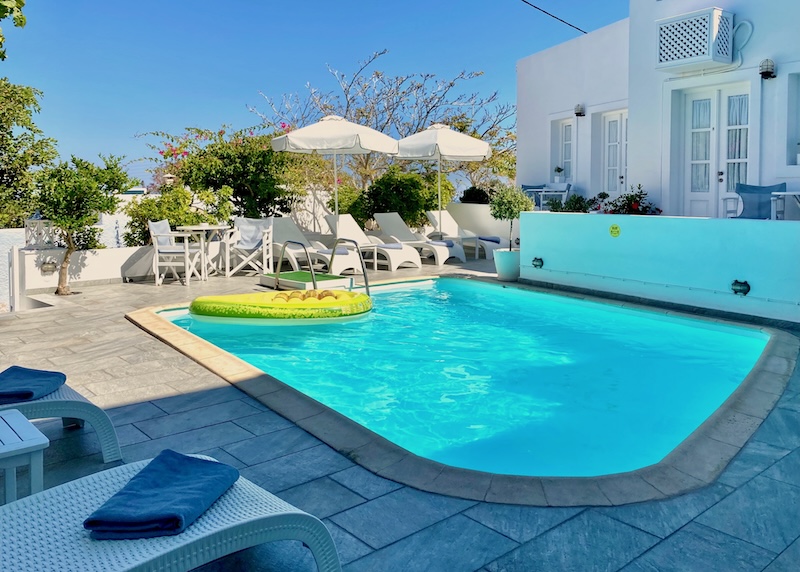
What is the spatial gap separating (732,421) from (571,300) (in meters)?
4.81

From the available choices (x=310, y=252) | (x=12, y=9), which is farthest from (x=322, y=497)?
(x=310, y=252)

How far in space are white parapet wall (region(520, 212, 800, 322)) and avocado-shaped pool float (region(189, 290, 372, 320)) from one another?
114 inches

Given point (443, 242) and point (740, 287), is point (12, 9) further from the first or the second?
point (443, 242)

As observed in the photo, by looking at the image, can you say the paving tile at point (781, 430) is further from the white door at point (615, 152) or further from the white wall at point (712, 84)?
the white door at point (615, 152)

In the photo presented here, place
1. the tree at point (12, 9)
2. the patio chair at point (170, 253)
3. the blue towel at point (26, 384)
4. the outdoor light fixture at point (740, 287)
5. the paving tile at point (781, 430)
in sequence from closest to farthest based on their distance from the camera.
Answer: the blue towel at point (26, 384), the paving tile at point (781, 430), the tree at point (12, 9), the outdoor light fixture at point (740, 287), the patio chair at point (170, 253)

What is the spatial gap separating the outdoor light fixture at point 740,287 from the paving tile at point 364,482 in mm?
5425

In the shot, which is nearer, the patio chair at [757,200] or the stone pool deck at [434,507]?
the stone pool deck at [434,507]

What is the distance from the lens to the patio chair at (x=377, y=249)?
11484 millimetres

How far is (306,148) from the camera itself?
11680mm

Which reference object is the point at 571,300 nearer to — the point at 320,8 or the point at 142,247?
the point at 142,247

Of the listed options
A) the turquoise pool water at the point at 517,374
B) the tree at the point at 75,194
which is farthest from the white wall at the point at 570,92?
the tree at the point at 75,194

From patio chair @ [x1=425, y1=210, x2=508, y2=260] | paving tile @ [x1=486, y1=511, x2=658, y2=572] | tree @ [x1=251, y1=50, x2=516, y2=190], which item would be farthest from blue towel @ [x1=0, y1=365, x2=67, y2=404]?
tree @ [x1=251, y1=50, x2=516, y2=190]

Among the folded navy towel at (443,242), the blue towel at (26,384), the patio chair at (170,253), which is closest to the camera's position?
the blue towel at (26,384)

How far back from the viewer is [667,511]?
3.08 metres
